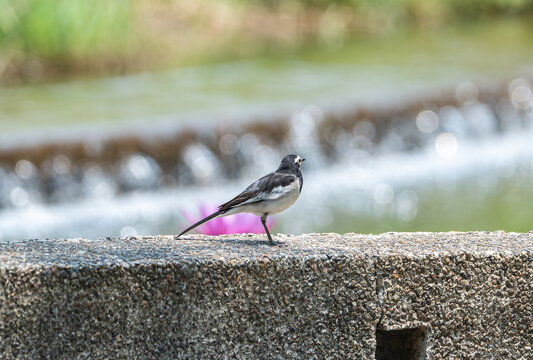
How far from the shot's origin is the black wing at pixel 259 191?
2.92 meters

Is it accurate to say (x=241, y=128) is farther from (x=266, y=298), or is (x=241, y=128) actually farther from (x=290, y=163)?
(x=266, y=298)

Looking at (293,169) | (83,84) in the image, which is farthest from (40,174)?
(293,169)

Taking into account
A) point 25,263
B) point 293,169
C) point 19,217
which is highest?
point 293,169

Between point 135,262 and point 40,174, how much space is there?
587cm

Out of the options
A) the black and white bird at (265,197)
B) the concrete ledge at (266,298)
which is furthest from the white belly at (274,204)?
the concrete ledge at (266,298)

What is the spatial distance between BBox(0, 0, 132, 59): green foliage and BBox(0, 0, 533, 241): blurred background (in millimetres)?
26

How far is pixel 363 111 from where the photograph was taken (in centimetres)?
1027

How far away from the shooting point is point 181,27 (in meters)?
18.9

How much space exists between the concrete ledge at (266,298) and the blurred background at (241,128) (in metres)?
0.82

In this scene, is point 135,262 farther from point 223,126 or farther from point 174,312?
point 223,126

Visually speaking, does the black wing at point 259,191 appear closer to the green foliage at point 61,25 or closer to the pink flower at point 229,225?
the pink flower at point 229,225

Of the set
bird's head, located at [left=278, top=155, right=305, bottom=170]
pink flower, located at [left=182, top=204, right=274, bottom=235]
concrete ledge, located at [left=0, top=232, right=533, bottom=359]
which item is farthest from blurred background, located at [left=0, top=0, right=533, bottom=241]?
concrete ledge, located at [left=0, top=232, right=533, bottom=359]

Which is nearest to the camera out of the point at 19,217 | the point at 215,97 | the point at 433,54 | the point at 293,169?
the point at 293,169

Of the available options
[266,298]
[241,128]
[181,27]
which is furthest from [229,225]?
[181,27]
